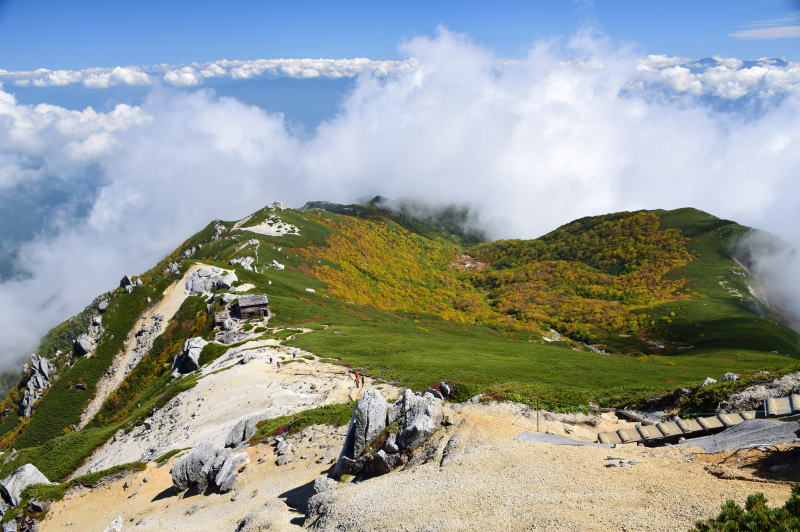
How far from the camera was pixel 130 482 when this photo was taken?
44.3m

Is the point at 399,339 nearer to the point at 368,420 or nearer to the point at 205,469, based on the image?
the point at 205,469

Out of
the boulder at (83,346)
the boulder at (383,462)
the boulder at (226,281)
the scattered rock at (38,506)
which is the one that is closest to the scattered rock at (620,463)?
the boulder at (383,462)

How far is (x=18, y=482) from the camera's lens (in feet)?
160

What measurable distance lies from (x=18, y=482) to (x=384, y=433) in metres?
48.4

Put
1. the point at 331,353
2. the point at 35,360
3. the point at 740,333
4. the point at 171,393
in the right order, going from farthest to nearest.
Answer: the point at 740,333, the point at 35,360, the point at 331,353, the point at 171,393

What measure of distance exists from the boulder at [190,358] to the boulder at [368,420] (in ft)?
192

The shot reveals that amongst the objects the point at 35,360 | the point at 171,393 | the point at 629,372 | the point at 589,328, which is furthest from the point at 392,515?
the point at 589,328

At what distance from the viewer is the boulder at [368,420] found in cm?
3169

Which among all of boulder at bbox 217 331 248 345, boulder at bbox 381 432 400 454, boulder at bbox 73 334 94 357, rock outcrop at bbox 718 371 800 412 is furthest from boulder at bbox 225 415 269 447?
boulder at bbox 73 334 94 357

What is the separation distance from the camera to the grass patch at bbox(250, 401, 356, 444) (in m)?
42.4

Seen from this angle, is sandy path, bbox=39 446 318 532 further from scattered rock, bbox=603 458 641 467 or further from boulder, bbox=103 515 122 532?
scattered rock, bbox=603 458 641 467

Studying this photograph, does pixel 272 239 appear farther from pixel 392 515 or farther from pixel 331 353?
pixel 392 515

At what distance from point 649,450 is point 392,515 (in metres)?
15.4

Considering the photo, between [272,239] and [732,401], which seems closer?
[732,401]
